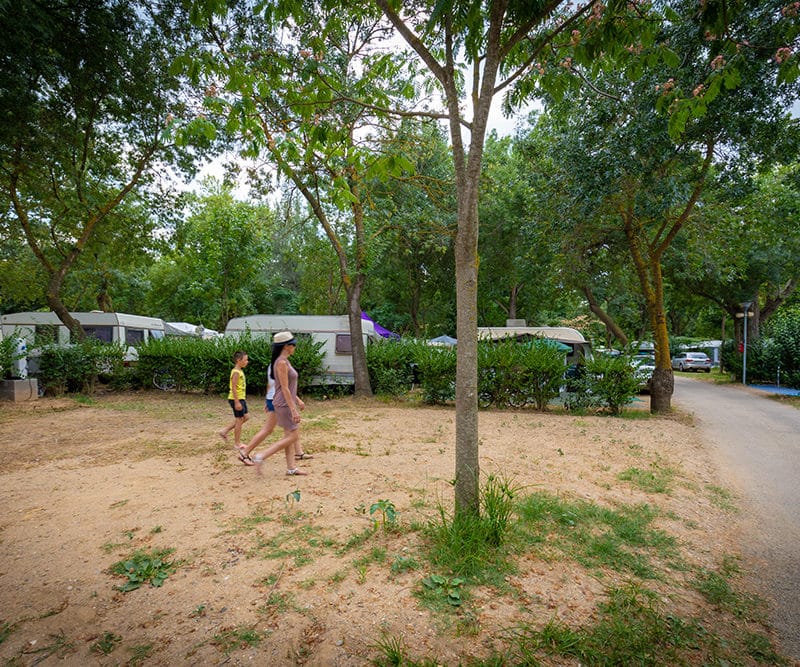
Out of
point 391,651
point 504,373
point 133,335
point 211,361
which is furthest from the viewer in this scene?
point 133,335

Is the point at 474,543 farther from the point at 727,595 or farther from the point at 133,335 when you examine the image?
the point at 133,335

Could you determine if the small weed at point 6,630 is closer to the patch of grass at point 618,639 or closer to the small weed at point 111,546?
the small weed at point 111,546

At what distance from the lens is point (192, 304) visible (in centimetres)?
2900

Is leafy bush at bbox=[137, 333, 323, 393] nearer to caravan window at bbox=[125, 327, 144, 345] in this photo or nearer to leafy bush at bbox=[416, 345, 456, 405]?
leafy bush at bbox=[416, 345, 456, 405]

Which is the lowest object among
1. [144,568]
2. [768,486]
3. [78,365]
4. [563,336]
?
[768,486]

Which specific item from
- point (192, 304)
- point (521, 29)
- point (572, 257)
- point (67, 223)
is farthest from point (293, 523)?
point (192, 304)

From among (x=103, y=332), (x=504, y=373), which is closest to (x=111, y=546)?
(x=504, y=373)

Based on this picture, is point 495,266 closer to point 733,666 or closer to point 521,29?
point 521,29

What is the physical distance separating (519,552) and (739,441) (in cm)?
734

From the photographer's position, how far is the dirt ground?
7.95 ft

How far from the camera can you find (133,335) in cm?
1800

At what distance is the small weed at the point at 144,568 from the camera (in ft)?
9.78

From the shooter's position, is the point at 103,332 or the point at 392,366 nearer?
the point at 392,366

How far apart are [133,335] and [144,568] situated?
17446 millimetres
